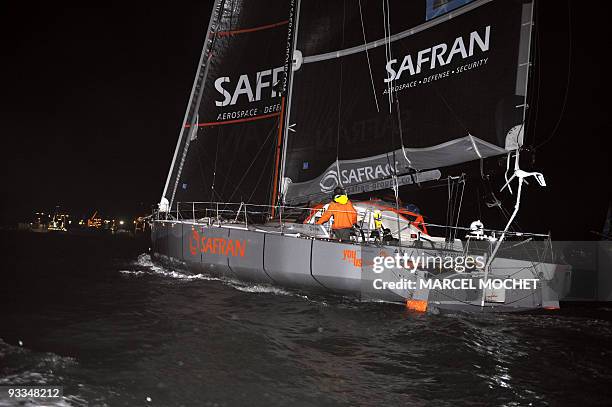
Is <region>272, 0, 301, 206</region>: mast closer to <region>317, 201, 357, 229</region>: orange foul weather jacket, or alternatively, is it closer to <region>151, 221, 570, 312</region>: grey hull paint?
<region>151, 221, 570, 312</region>: grey hull paint

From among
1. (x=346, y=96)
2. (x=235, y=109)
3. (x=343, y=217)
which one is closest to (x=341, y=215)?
(x=343, y=217)

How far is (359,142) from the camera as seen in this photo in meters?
11.0

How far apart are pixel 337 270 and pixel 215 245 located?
10.3ft

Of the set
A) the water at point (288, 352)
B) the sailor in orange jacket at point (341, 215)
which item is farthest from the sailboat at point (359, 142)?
the water at point (288, 352)

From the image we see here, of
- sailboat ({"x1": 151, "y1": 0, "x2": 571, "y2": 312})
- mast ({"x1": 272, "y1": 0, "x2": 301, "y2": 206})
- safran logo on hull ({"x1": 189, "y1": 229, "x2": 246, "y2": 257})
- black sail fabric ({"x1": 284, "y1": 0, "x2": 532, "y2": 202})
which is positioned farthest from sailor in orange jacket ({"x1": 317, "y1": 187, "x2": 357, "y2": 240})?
mast ({"x1": 272, "y1": 0, "x2": 301, "y2": 206})

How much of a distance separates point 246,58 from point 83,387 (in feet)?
35.8

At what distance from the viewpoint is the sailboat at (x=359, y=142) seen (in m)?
8.27

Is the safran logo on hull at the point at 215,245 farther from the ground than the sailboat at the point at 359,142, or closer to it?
closer to it

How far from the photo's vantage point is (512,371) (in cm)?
534

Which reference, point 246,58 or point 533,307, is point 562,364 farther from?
point 246,58

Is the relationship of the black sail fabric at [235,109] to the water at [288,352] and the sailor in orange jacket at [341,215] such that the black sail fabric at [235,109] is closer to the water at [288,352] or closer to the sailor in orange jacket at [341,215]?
the sailor in orange jacket at [341,215]

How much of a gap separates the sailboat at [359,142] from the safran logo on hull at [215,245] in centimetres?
4

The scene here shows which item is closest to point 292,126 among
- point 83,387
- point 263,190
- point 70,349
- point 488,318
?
point 263,190

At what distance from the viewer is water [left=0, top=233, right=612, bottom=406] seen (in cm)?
440
